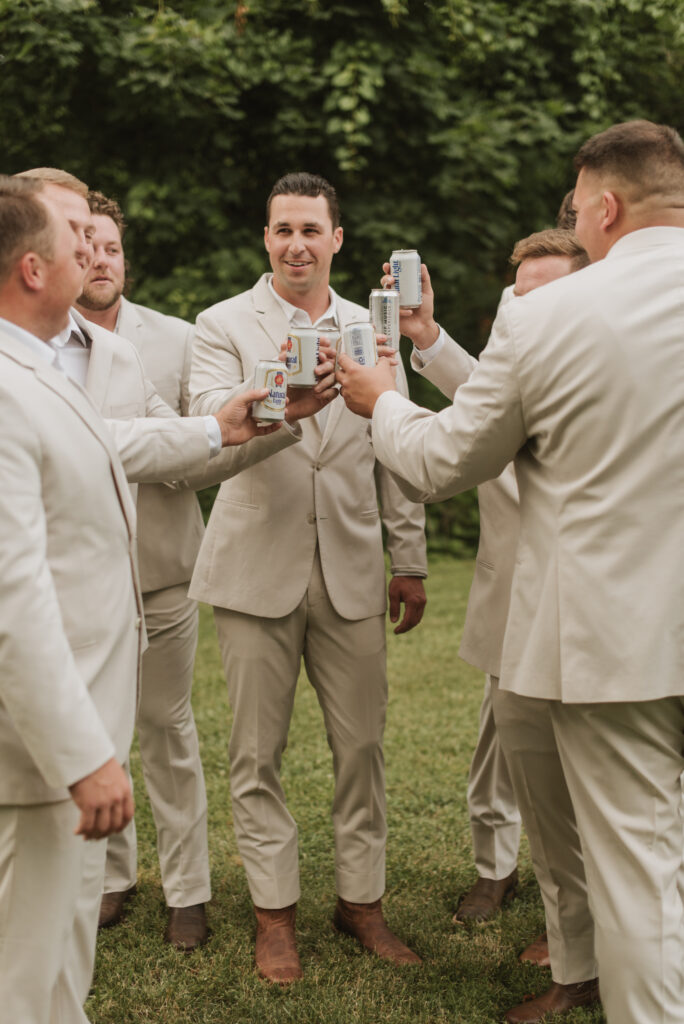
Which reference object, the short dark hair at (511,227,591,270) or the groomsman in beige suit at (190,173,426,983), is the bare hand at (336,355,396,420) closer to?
the groomsman in beige suit at (190,173,426,983)

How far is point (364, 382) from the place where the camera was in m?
3.18

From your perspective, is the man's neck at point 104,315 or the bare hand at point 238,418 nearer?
the bare hand at point 238,418

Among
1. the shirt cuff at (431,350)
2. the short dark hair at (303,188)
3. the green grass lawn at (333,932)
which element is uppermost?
the short dark hair at (303,188)

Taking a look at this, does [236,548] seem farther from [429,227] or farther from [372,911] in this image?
[429,227]

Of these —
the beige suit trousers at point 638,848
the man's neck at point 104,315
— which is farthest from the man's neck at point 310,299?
the beige suit trousers at point 638,848

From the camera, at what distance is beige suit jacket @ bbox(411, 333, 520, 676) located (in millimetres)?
3510

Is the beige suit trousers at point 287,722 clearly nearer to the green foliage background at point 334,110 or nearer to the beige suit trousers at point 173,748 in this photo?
the beige suit trousers at point 173,748

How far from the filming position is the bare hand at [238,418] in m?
3.19

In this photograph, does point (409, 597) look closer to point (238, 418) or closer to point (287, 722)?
point (287, 722)

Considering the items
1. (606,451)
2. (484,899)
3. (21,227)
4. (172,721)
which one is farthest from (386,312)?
(484,899)

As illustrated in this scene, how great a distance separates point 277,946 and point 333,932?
0.32 metres

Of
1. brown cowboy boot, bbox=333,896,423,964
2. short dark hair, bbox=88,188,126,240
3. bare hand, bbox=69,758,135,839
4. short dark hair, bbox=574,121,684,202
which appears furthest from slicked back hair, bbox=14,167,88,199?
brown cowboy boot, bbox=333,896,423,964

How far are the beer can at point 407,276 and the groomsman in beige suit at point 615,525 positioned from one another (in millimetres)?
764

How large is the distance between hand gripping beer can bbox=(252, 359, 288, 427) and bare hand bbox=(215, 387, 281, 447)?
2 centimetres
